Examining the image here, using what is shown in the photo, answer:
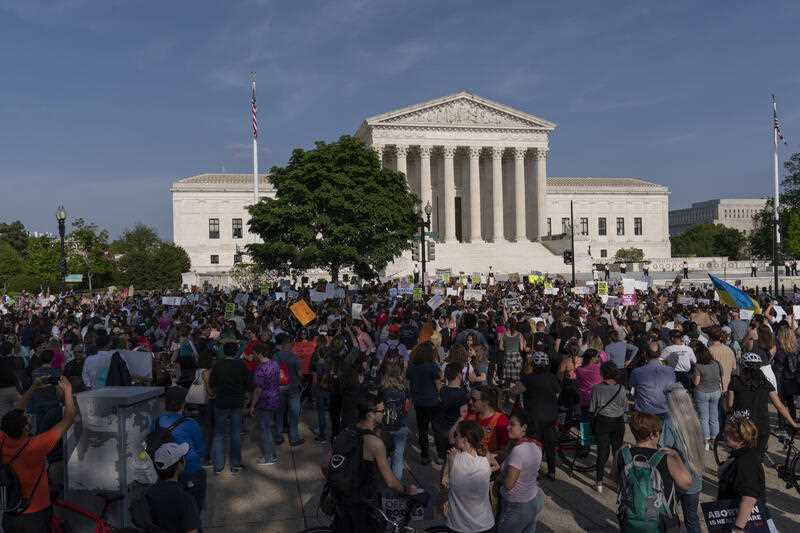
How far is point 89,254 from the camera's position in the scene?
75.0m

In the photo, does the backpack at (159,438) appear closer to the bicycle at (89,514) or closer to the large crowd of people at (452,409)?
the large crowd of people at (452,409)

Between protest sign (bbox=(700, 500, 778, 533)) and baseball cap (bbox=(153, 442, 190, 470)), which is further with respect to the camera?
protest sign (bbox=(700, 500, 778, 533))

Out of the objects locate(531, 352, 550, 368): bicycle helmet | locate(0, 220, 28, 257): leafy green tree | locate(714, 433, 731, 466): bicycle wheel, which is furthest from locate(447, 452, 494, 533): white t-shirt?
locate(0, 220, 28, 257): leafy green tree

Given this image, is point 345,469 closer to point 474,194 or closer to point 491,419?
point 491,419

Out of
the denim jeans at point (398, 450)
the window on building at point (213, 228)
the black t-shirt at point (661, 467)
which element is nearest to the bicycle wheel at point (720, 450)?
the denim jeans at point (398, 450)

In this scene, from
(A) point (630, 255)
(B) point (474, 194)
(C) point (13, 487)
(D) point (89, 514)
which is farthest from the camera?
(A) point (630, 255)

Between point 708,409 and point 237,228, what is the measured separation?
7554 cm

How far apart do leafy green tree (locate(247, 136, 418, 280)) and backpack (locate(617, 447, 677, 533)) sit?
3152 centimetres

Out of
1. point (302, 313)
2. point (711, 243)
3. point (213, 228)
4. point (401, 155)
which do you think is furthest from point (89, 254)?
point (711, 243)

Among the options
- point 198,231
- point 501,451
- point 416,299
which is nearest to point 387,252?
point 416,299

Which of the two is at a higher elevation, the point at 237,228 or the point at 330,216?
the point at 237,228

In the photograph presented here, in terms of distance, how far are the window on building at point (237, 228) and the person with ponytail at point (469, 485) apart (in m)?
78.5

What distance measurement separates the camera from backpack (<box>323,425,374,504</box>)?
18.6ft

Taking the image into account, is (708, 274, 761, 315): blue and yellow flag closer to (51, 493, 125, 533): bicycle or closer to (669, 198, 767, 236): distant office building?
(51, 493, 125, 533): bicycle
